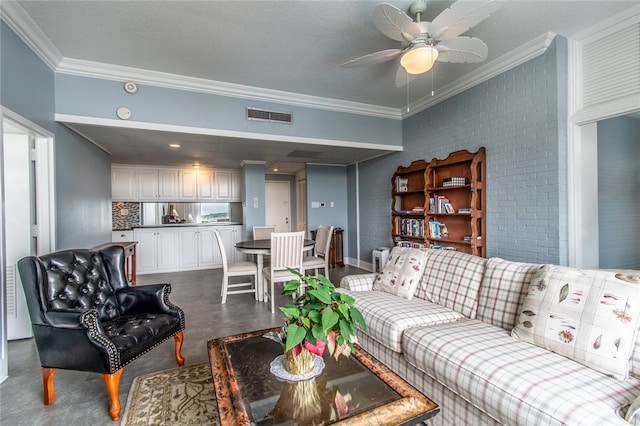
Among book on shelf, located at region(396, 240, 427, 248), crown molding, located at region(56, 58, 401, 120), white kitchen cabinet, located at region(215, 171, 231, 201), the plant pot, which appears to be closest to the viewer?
the plant pot

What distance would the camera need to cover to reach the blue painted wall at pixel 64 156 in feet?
7.34

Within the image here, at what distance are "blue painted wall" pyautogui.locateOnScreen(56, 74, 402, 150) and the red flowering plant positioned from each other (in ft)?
9.81

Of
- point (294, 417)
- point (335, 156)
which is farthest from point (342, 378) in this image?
point (335, 156)

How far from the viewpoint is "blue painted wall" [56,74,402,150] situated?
303 centimetres

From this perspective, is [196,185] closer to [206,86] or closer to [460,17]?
[206,86]

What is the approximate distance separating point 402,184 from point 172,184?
4.80m

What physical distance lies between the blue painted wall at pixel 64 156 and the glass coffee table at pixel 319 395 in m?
2.66

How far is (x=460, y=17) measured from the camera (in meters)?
1.80

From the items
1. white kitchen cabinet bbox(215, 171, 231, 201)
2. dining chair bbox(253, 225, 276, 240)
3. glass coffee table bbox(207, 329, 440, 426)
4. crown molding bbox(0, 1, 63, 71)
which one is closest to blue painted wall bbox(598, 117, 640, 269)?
glass coffee table bbox(207, 329, 440, 426)

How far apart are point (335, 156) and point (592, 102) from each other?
3.54 m

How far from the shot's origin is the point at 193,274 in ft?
18.3

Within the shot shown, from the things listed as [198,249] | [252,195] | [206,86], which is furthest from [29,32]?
[198,249]

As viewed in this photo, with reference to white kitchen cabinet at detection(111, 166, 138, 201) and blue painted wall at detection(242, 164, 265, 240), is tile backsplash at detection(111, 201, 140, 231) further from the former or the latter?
blue painted wall at detection(242, 164, 265, 240)

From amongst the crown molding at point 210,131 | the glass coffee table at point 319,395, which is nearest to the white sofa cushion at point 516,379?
the glass coffee table at point 319,395
